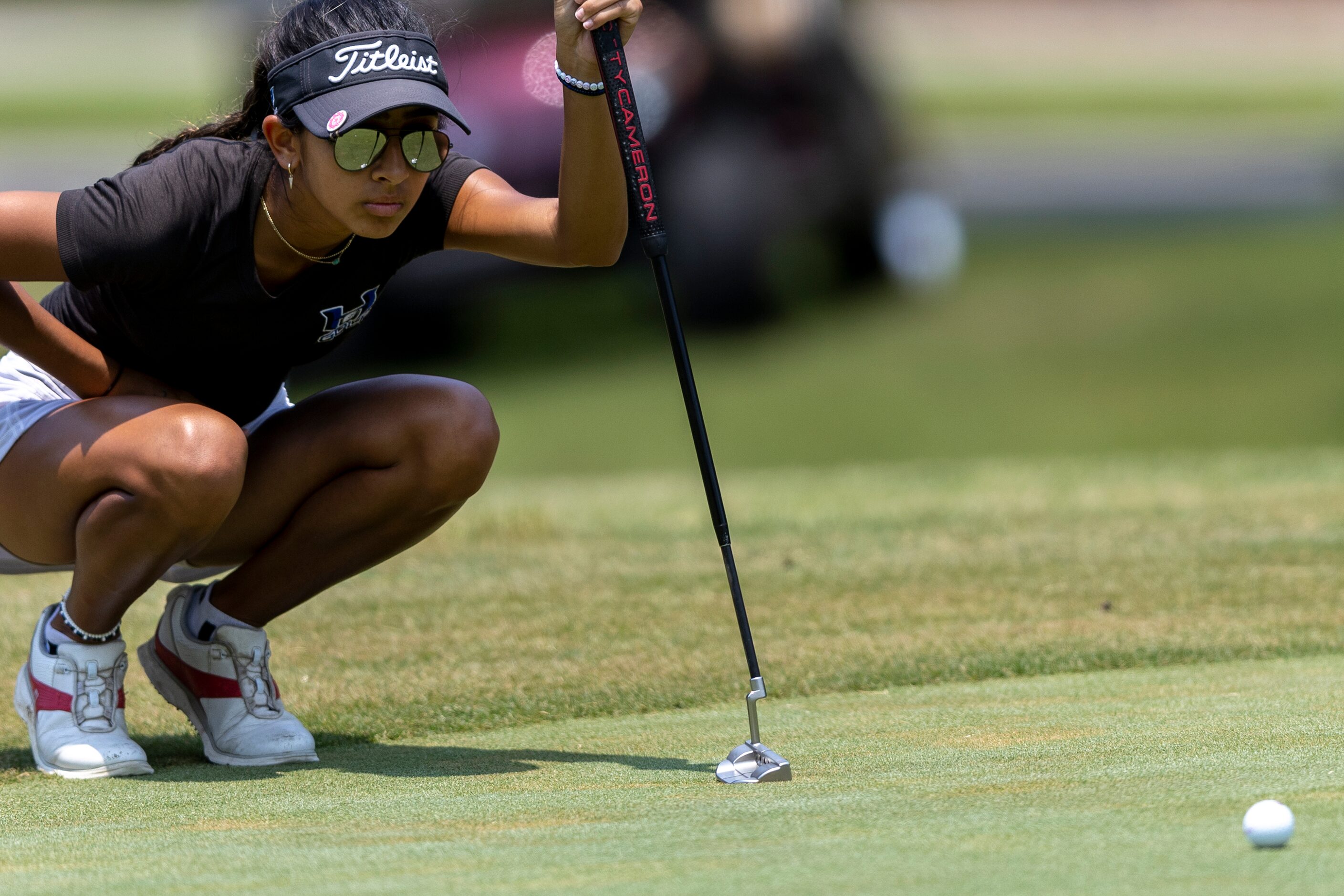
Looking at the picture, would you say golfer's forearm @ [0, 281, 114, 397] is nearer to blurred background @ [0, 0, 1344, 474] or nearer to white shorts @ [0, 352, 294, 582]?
white shorts @ [0, 352, 294, 582]

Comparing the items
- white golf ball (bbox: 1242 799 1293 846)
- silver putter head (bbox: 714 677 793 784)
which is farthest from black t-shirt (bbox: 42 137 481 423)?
white golf ball (bbox: 1242 799 1293 846)

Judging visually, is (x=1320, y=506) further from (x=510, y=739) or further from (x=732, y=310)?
(x=732, y=310)

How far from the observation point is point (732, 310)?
11805mm

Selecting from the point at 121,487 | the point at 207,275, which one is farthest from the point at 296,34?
the point at 121,487

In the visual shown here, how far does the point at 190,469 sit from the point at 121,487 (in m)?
0.15

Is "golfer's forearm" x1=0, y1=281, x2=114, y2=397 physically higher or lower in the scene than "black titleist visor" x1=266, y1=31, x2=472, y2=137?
lower

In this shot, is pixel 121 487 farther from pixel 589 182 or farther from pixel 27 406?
pixel 589 182

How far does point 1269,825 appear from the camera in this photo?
2.39 metres

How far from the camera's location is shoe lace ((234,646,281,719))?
3.54m

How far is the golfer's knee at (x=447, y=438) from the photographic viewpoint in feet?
11.7

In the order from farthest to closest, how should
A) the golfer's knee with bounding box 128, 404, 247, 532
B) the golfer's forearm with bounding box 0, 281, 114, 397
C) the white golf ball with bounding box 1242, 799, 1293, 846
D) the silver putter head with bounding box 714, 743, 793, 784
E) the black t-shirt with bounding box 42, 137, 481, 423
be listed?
1. the golfer's forearm with bounding box 0, 281, 114, 397
2. the golfer's knee with bounding box 128, 404, 247, 532
3. the black t-shirt with bounding box 42, 137, 481, 423
4. the silver putter head with bounding box 714, 743, 793, 784
5. the white golf ball with bounding box 1242, 799, 1293, 846

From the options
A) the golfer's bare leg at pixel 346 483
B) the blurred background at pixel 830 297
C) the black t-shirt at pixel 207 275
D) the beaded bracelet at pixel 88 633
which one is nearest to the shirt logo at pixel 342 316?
the black t-shirt at pixel 207 275

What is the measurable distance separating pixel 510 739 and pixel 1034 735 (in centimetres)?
102

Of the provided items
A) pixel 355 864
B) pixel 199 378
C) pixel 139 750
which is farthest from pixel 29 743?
pixel 355 864
